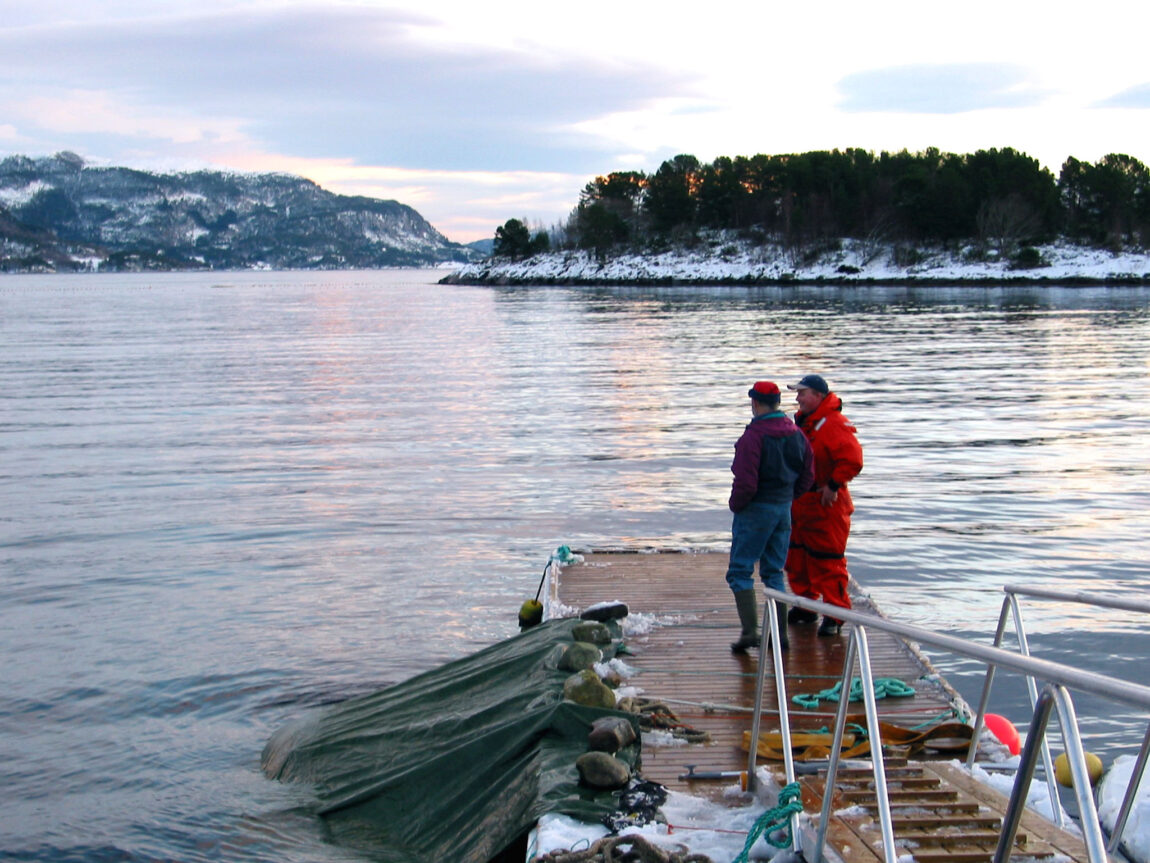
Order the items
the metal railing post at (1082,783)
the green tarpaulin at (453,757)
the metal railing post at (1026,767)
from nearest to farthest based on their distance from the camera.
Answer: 1. the metal railing post at (1082,783)
2. the metal railing post at (1026,767)
3. the green tarpaulin at (453,757)

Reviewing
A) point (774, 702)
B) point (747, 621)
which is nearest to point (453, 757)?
point (774, 702)

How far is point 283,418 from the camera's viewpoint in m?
25.7

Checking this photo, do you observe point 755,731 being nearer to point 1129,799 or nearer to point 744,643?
point 1129,799

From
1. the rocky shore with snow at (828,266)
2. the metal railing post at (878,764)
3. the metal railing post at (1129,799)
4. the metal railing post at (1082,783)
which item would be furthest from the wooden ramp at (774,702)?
the rocky shore with snow at (828,266)

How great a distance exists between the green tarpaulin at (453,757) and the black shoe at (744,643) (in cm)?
133

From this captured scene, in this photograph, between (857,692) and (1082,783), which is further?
(857,692)

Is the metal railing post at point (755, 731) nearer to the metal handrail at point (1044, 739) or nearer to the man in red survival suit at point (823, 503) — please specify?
the metal handrail at point (1044, 739)

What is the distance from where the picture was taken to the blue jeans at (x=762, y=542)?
25.5 feet

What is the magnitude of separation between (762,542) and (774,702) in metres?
1.21

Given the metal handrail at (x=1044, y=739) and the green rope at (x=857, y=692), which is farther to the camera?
the green rope at (x=857, y=692)

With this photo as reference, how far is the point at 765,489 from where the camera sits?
770 cm

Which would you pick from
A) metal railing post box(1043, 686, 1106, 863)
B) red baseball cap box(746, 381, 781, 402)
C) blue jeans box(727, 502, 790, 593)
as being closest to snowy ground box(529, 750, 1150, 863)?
blue jeans box(727, 502, 790, 593)

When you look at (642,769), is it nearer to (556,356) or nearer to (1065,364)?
(1065,364)

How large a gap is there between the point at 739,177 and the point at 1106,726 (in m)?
132
